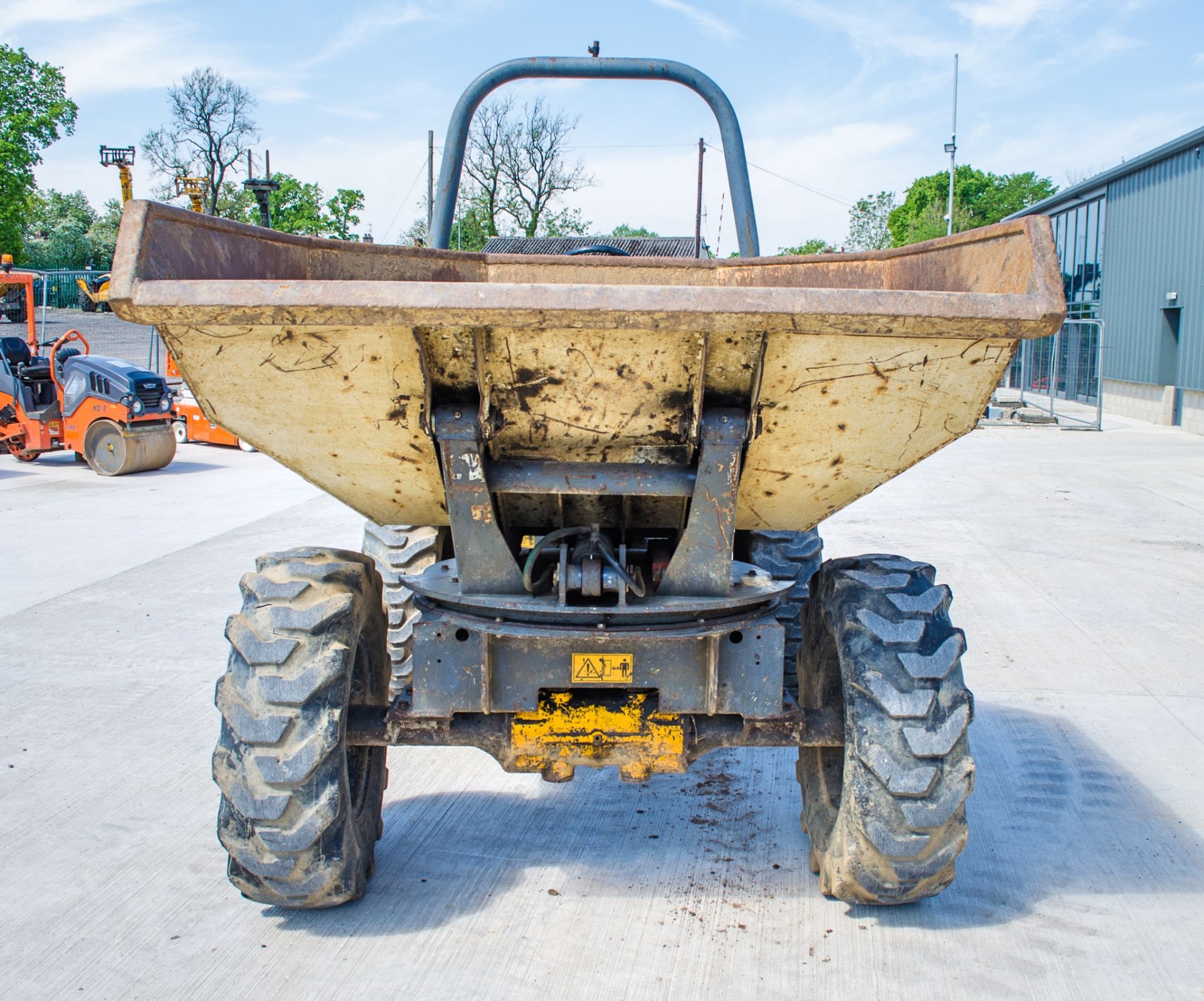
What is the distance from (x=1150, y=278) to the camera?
2203cm

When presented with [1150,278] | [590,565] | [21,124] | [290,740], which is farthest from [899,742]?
[21,124]

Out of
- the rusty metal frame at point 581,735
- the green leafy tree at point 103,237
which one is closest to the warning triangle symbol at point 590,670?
the rusty metal frame at point 581,735

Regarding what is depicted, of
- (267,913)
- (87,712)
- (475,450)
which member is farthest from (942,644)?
(87,712)

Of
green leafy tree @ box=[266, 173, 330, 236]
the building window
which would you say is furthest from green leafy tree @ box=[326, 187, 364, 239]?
the building window

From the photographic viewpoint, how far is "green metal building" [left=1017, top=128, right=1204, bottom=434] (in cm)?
1955

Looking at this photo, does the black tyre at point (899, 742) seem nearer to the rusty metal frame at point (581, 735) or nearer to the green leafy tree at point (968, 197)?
the rusty metal frame at point (581, 735)

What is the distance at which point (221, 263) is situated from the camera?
3.05m

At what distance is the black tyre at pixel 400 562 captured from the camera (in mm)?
4883

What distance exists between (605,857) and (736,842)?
1.50ft

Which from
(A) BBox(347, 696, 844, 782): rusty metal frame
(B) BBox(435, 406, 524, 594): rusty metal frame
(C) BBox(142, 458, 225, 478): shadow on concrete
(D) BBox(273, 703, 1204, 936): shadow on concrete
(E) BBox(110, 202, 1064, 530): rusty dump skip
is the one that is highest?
(E) BBox(110, 202, 1064, 530): rusty dump skip

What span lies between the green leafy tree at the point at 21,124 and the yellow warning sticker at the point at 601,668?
45.7 metres

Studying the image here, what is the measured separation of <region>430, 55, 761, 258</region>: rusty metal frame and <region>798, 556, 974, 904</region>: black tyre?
216cm

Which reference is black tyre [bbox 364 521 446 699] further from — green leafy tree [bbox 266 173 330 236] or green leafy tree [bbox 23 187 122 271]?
green leafy tree [bbox 23 187 122 271]

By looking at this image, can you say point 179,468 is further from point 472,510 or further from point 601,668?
point 601,668
